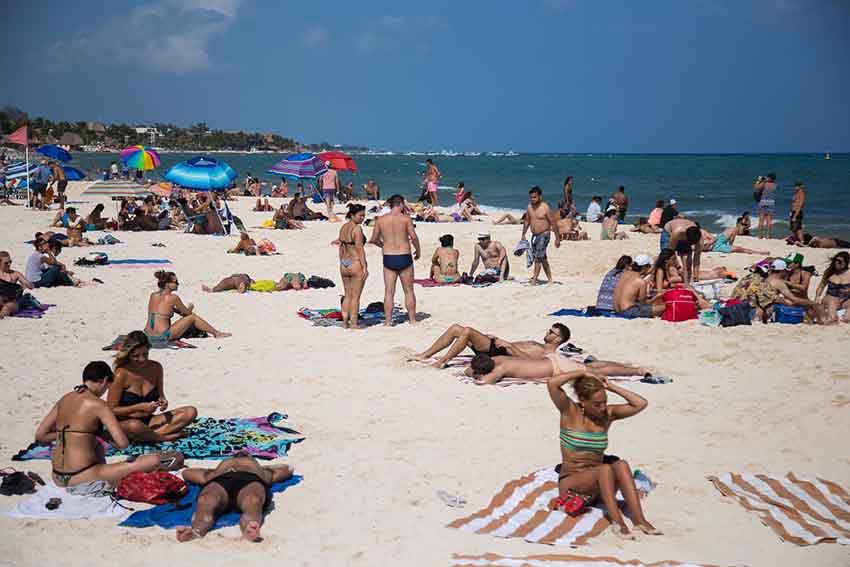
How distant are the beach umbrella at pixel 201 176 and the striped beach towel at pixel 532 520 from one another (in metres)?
12.9

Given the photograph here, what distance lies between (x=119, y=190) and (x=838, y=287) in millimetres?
21900

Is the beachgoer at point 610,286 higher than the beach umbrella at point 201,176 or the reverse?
the reverse

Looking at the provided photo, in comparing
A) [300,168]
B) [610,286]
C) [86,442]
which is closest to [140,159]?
[300,168]

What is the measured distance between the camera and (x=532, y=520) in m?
4.58

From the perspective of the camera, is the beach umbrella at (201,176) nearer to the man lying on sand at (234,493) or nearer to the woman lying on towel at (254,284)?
the woman lying on towel at (254,284)

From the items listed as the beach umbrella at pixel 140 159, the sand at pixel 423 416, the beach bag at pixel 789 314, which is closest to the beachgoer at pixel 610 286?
the sand at pixel 423 416

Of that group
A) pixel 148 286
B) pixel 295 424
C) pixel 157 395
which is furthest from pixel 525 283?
pixel 157 395

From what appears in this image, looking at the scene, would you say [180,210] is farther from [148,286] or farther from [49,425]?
[49,425]

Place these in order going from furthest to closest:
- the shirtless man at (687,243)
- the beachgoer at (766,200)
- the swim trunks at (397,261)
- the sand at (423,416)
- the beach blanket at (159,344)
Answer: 1. the beachgoer at (766,200)
2. the shirtless man at (687,243)
3. the swim trunks at (397,261)
4. the beach blanket at (159,344)
5. the sand at (423,416)

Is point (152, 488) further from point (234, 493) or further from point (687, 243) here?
point (687, 243)

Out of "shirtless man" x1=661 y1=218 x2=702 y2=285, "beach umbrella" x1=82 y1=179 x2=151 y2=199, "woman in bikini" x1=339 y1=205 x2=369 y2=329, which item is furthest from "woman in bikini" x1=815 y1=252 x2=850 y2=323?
"beach umbrella" x1=82 y1=179 x2=151 y2=199

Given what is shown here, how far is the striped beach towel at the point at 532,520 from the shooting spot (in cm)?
440


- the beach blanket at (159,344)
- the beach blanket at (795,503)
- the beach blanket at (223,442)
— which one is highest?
the beach blanket at (795,503)

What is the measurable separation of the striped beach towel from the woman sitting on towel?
2294 mm
